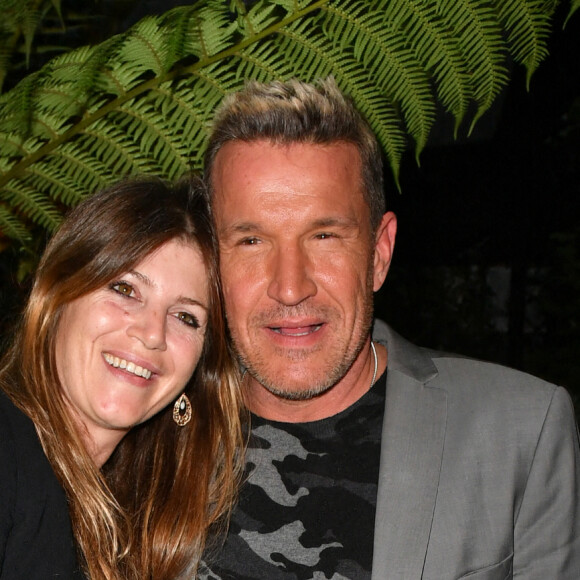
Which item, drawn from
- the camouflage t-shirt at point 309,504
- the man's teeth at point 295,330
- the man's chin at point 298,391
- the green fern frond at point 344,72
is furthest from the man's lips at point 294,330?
the green fern frond at point 344,72

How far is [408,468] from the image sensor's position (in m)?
2.25

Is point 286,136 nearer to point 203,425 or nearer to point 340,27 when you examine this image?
point 340,27

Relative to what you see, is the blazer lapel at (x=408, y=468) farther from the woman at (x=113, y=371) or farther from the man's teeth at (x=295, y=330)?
the woman at (x=113, y=371)

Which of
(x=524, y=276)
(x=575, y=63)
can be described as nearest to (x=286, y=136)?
(x=575, y=63)

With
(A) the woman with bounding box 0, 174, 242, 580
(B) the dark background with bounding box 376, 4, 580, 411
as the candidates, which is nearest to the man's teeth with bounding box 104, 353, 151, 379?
(A) the woman with bounding box 0, 174, 242, 580

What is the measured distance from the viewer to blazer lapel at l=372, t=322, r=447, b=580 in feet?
7.04

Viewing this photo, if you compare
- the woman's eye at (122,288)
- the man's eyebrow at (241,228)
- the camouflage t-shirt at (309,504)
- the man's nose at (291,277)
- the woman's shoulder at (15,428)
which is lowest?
the camouflage t-shirt at (309,504)

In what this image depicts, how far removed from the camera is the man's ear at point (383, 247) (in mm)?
2590

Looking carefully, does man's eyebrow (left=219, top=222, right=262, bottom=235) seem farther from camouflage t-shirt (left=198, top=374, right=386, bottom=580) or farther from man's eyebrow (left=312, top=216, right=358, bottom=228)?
camouflage t-shirt (left=198, top=374, right=386, bottom=580)

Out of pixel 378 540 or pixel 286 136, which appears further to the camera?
pixel 286 136

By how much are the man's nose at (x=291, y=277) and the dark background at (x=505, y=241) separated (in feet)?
12.0

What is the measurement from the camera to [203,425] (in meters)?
2.61

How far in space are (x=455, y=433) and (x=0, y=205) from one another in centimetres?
146

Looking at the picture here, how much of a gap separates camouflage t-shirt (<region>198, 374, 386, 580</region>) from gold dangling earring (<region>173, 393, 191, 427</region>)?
27 centimetres
